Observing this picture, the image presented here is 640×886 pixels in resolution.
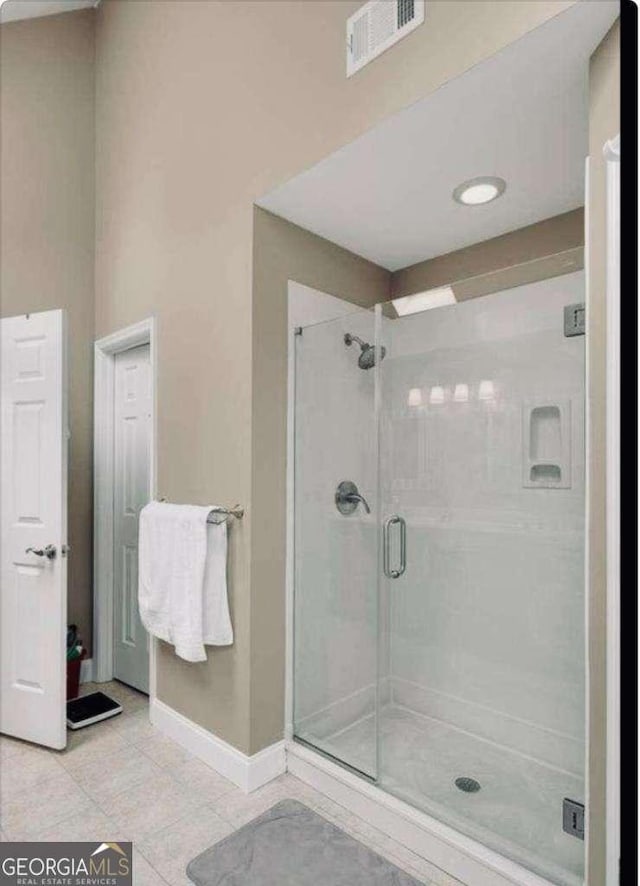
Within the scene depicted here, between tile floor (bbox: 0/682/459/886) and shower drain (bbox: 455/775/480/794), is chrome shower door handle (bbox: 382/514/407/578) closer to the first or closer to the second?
shower drain (bbox: 455/775/480/794)

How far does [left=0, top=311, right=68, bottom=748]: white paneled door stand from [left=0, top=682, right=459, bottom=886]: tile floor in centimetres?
16

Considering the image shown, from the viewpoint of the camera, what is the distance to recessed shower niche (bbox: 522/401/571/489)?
6.51 ft

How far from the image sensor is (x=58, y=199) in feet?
10.0

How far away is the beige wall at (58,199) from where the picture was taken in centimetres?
288

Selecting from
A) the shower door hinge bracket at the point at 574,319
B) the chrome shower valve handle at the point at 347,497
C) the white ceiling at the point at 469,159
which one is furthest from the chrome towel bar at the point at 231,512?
the shower door hinge bracket at the point at 574,319

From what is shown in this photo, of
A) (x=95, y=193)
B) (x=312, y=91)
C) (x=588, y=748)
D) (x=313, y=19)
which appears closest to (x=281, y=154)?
(x=312, y=91)

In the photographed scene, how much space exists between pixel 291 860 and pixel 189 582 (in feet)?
3.43

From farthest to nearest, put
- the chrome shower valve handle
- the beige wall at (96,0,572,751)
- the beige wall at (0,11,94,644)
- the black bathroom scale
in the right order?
the beige wall at (0,11,94,644)
the black bathroom scale
the chrome shower valve handle
the beige wall at (96,0,572,751)

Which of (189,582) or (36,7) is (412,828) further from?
(36,7)

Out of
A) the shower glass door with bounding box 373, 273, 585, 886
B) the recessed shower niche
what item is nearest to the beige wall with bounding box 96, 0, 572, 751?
the shower glass door with bounding box 373, 273, 585, 886

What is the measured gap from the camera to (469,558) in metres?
2.35

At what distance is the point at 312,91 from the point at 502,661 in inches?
97.4

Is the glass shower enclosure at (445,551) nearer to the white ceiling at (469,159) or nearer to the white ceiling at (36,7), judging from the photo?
the white ceiling at (469,159)

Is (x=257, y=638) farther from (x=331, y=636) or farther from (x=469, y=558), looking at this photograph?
(x=469, y=558)
